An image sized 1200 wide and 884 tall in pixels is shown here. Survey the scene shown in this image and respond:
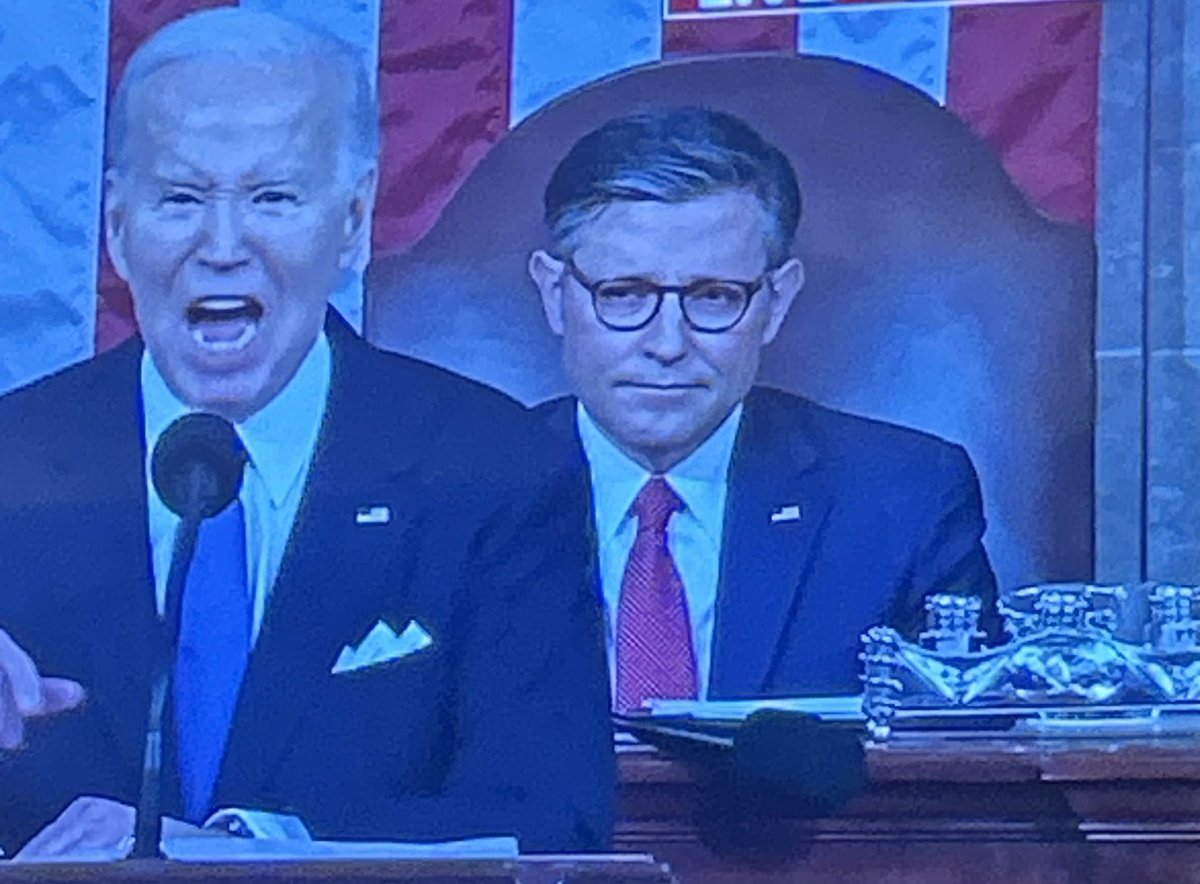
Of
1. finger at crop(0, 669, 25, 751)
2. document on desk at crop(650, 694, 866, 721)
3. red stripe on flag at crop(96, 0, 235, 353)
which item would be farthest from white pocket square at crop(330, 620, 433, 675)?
red stripe on flag at crop(96, 0, 235, 353)

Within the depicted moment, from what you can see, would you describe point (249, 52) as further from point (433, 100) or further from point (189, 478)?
point (189, 478)

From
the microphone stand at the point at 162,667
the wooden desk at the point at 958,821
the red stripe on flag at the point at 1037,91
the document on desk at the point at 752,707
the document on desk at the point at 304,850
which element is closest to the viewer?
the document on desk at the point at 304,850

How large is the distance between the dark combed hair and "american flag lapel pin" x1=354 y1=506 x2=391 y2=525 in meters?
0.45

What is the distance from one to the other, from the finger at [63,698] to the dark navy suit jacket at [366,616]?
14mm

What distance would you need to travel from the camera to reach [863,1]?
324cm

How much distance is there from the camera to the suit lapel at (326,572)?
316 cm

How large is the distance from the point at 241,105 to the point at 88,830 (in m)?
1.06

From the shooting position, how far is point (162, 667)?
3.16m

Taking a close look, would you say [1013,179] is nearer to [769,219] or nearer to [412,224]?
[769,219]

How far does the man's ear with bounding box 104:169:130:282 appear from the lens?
3.32 m

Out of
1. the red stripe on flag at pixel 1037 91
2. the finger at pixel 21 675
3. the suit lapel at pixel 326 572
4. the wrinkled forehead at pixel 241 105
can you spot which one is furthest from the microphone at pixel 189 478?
the red stripe on flag at pixel 1037 91

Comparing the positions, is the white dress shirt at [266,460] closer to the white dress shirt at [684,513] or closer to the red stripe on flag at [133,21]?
the red stripe on flag at [133,21]

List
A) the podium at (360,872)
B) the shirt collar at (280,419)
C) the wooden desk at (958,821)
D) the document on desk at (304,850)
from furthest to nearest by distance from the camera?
the shirt collar at (280,419) < the wooden desk at (958,821) < the document on desk at (304,850) < the podium at (360,872)

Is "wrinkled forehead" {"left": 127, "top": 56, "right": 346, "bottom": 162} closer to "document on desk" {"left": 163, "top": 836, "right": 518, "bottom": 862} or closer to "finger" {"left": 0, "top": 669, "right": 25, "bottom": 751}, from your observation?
"finger" {"left": 0, "top": 669, "right": 25, "bottom": 751}
